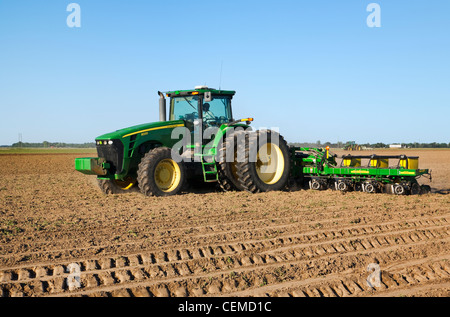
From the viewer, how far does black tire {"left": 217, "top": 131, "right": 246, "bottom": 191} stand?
34.3 ft

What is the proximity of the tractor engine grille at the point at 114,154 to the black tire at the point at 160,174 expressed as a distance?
517mm

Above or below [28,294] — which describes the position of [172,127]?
above

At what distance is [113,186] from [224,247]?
560 centimetres

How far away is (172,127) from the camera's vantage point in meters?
10.8

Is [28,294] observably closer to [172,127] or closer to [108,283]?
[108,283]

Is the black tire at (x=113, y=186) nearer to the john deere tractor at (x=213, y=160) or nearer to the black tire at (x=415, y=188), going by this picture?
the john deere tractor at (x=213, y=160)

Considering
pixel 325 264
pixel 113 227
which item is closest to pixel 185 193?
pixel 113 227

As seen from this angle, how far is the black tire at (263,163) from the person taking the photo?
10508mm

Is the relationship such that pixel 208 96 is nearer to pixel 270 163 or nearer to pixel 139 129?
pixel 139 129

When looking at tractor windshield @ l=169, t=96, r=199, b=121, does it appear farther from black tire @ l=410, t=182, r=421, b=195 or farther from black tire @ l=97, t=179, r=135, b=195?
black tire @ l=410, t=182, r=421, b=195

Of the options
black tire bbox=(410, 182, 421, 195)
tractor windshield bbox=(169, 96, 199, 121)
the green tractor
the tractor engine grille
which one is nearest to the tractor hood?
the green tractor

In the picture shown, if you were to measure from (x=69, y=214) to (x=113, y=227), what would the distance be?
60.1 inches

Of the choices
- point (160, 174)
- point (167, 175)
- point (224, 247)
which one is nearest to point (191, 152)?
point (167, 175)

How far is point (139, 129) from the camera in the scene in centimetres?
1039
